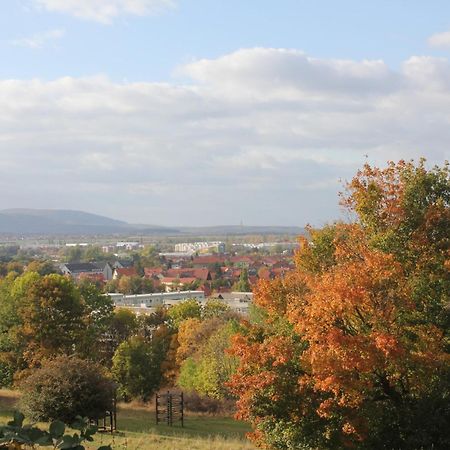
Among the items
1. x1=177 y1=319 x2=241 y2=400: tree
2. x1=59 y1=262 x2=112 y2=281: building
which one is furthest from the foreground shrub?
x1=59 y1=262 x2=112 y2=281: building

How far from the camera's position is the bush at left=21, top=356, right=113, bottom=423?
22.2 metres

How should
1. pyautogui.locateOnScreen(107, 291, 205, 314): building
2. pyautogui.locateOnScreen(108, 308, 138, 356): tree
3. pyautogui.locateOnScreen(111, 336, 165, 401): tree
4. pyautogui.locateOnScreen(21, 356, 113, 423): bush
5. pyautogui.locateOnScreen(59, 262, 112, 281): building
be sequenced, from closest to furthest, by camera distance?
pyautogui.locateOnScreen(21, 356, 113, 423): bush → pyautogui.locateOnScreen(111, 336, 165, 401): tree → pyautogui.locateOnScreen(108, 308, 138, 356): tree → pyautogui.locateOnScreen(107, 291, 205, 314): building → pyautogui.locateOnScreen(59, 262, 112, 281): building

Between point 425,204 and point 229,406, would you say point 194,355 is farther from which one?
point 425,204

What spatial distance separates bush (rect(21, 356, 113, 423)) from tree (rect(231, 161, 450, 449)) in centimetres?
720

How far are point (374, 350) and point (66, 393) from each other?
39.6 ft

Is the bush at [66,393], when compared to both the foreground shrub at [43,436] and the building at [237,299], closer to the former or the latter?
the foreground shrub at [43,436]

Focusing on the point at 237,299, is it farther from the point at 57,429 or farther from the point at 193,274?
the point at 57,429

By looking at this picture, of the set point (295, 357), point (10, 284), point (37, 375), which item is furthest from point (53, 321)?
point (295, 357)

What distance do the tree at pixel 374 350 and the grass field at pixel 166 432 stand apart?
7.31ft

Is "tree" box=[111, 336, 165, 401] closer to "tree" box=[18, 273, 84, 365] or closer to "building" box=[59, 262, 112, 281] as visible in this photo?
"tree" box=[18, 273, 84, 365]

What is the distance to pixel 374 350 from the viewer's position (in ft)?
49.0

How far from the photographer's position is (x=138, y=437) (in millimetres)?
20172

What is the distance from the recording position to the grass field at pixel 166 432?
18.2 metres

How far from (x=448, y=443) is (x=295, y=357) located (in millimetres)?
4173
